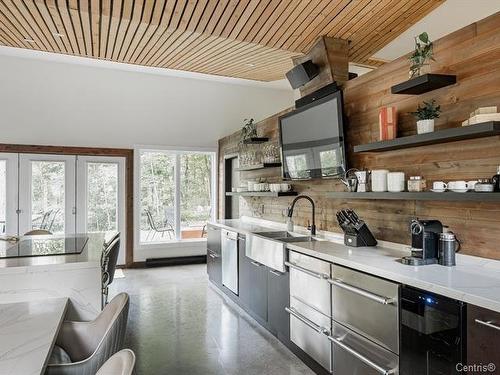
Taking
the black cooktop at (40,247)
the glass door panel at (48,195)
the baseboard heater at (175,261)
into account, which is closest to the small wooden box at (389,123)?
the black cooktop at (40,247)

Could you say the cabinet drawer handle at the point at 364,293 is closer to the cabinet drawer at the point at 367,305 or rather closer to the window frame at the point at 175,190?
the cabinet drawer at the point at 367,305

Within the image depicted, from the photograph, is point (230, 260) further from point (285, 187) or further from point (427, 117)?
point (427, 117)

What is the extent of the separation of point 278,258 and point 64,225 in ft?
16.2

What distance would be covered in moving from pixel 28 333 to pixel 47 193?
569 centimetres

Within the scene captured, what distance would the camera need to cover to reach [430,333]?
1.88 m

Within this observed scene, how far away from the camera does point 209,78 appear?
290 inches

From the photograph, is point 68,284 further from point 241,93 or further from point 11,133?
point 241,93

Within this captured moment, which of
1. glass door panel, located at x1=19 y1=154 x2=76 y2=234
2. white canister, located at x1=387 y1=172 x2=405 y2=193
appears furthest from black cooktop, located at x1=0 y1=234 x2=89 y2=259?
glass door panel, located at x1=19 y1=154 x2=76 y2=234

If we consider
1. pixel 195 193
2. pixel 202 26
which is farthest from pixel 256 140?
pixel 195 193

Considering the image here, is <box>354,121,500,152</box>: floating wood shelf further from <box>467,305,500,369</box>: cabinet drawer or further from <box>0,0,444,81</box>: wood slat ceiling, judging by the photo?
<box>0,0,444,81</box>: wood slat ceiling

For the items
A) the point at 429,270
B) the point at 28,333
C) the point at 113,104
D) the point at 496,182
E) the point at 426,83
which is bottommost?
the point at 28,333

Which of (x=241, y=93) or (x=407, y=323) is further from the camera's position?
(x=241, y=93)

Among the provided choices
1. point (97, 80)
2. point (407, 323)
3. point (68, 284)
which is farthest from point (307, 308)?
point (97, 80)

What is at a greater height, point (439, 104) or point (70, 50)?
point (70, 50)
